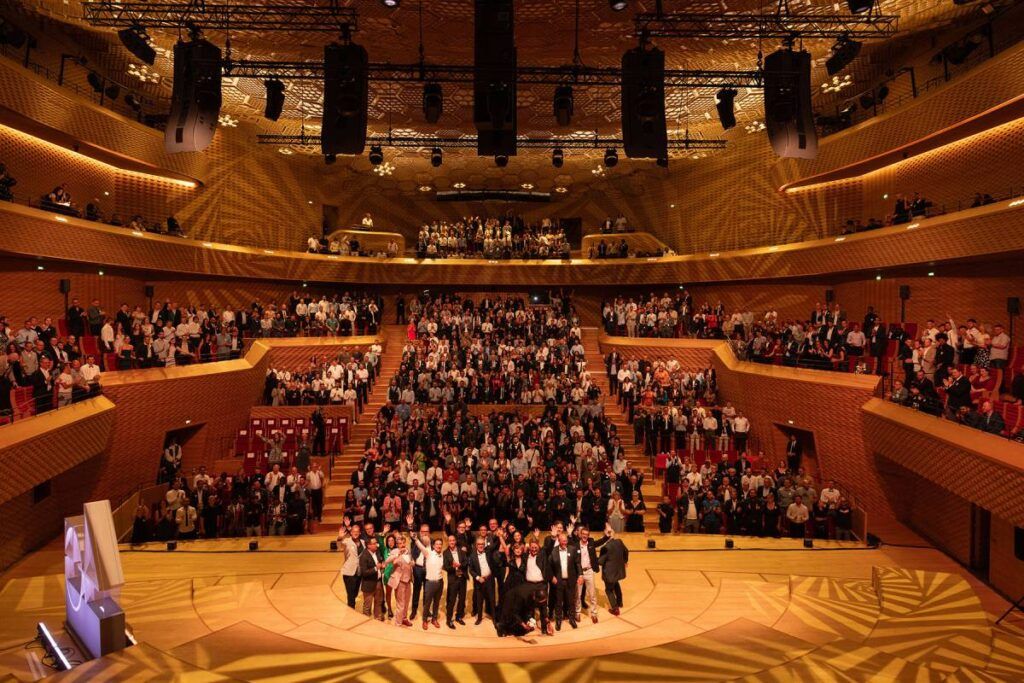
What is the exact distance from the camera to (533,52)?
14.7m

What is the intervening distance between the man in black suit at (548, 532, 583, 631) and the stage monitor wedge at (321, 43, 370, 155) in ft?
19.6

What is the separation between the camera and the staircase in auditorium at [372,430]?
44.1 feet

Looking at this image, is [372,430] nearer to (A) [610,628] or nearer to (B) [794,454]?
(A) [610,628]

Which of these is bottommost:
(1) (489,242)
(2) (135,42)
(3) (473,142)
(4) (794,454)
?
(4) (794,454)

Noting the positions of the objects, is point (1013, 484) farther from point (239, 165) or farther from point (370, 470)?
point (239, 165)

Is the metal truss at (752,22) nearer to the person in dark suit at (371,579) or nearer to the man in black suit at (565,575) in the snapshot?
the man in black suit at (565,575)

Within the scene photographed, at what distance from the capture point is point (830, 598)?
8.64m

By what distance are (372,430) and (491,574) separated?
27.8 ft

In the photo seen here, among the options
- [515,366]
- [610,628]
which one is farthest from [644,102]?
[515,366]

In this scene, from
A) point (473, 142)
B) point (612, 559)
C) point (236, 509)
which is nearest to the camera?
point (612, 559)

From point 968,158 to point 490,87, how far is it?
11.5m

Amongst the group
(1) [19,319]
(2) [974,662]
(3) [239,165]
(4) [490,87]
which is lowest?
(2) [974,662]

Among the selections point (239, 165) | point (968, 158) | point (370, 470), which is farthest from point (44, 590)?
point (968, 158)

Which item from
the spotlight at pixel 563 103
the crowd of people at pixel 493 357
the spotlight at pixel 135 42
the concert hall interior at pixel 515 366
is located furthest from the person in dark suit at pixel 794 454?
the spotlight at pixel 135 42
